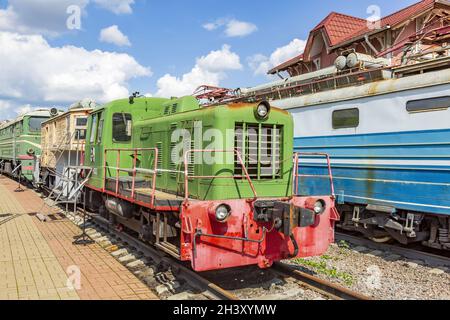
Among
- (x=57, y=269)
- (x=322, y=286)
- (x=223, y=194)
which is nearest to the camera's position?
(x=322, y=286)

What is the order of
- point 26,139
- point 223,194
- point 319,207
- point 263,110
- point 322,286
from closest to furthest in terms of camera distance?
point 322,286 → point 223,194 → point 319,207 → point 263,110 → point 26,139

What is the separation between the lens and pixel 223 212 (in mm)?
5414

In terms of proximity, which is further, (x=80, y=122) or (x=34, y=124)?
(x=34, y=124)

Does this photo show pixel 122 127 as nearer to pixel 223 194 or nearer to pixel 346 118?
pixel 223 194

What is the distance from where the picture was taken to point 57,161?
14406 millimetres

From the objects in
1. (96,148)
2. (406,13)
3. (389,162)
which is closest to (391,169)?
(389,162)

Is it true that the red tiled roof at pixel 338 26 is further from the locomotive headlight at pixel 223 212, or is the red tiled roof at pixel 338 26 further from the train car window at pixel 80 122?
the locomotive headlight at pixel 223 212

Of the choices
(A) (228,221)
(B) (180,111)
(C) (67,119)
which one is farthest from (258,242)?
(C) (67,119)

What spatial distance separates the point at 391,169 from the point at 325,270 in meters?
2.69

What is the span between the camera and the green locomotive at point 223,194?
5.45 m

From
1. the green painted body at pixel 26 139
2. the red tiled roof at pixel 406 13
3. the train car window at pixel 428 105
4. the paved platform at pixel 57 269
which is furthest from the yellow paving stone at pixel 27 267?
the red tiled roof at pixel 406 13

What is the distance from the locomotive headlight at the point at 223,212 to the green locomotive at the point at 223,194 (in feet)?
0.04
